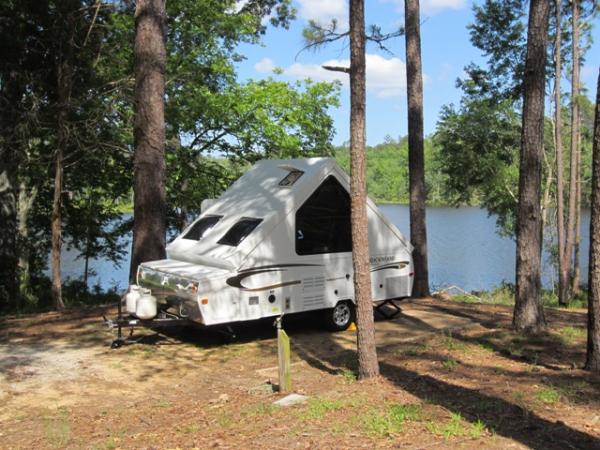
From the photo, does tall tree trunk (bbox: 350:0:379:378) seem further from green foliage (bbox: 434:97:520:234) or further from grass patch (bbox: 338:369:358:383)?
green foliage (bbox: 434:97:520:234)

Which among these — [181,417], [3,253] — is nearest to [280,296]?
[181,417]

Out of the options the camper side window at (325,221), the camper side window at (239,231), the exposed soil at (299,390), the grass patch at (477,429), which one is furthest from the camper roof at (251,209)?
the grass patch at (477,429)

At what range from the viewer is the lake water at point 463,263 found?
30.4 meters

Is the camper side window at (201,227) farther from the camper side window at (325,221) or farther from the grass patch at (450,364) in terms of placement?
the grass patch at (450,364)

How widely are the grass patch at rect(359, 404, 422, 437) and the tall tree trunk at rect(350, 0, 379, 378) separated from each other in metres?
0.97

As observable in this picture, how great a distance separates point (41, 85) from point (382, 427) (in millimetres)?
12598

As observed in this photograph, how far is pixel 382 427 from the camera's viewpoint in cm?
505

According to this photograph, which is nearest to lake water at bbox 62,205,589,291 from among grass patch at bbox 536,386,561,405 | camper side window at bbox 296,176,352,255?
camper side window at bbox 296,176,352,255

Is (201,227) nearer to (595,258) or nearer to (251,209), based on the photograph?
(251,209)

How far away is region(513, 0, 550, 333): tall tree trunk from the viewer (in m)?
8.70

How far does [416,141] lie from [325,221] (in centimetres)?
536

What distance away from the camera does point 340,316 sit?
31.3 ft

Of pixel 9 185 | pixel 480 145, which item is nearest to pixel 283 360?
pixel 9 185

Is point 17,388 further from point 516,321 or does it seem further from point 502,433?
point 516,321
